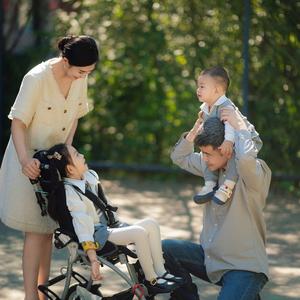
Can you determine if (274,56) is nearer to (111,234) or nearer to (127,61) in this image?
(127,61)

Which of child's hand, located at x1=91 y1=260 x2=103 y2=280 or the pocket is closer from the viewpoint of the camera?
child's hand, located at x1=91 y1=260 x2=103 y2=280

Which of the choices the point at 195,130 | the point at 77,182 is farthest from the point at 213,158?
the point at 77,182

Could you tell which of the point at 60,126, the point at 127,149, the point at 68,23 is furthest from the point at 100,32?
the point at 60,126

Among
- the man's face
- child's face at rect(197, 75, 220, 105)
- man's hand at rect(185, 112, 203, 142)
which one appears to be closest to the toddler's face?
child's face at rect(197, 75, 220, 105)

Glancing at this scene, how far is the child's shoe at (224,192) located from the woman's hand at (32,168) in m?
0.93

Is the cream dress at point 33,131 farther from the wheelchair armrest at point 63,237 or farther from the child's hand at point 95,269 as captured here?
the child's hand at point 95,269

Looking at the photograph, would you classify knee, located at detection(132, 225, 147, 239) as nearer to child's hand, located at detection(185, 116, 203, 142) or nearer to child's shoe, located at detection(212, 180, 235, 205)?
child's shoe, located at detection(212, 180, 235, 205)

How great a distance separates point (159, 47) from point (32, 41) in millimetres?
1413

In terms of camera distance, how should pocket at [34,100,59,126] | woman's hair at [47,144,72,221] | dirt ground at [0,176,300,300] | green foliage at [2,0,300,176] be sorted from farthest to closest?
green foliage at [2,0,300,176]
dirt ground at [0,176,300,300]
pocket at [34,100,59,126]
woman's hair at [47,144,72,221]

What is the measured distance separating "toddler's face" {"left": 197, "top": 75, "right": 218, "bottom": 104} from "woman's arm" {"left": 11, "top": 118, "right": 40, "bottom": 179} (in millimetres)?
923

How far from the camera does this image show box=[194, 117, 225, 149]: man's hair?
16.7ft

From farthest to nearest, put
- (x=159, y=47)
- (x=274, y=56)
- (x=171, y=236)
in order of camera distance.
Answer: (x=159, y=47)
(x=274, y=56)
(x=171, y=236)

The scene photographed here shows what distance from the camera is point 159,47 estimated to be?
9961mm

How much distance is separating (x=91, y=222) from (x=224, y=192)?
2.28ft
